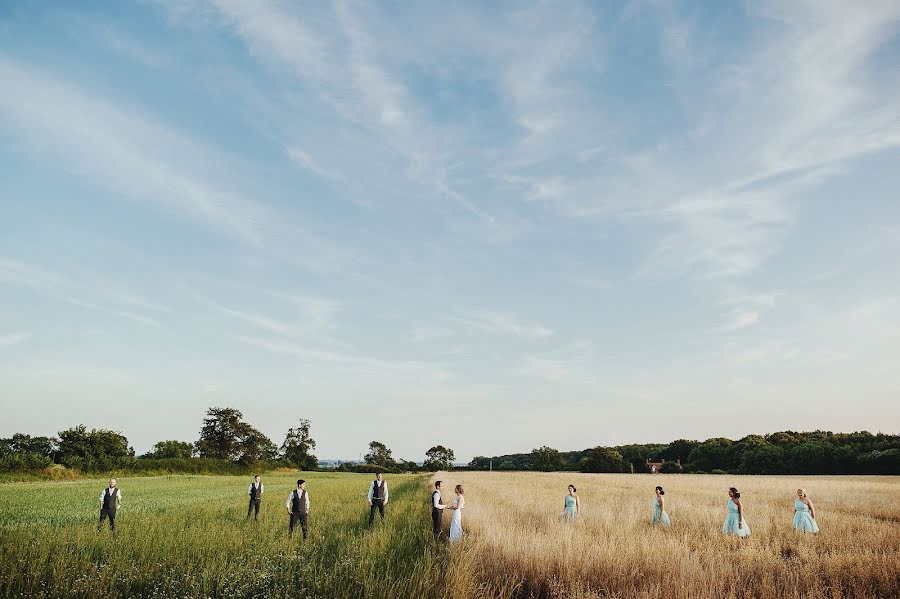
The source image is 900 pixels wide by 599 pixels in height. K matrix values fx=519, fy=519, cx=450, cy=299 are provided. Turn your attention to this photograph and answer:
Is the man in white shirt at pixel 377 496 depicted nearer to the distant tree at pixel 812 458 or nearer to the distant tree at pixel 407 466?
the distant tree at pixel 812 458

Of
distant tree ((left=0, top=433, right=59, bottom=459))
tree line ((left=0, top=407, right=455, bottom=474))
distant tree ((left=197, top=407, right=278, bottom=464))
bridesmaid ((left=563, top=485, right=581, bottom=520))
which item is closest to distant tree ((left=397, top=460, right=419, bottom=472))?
tree line ((left=0, top=407, right=455, bottom=474))

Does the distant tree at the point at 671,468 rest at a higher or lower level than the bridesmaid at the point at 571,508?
lower

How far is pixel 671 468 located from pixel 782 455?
91.5 feet

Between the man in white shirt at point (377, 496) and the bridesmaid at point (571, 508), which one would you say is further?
the bridesmaid at point (571, 508)

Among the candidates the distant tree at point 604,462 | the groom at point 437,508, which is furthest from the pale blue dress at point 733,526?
the distant tree at point 604,462

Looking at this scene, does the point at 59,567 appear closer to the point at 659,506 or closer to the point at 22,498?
the point at 659,506

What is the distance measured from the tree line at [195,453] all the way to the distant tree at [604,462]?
1788 inches

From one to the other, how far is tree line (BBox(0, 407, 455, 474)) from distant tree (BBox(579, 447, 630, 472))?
149ft

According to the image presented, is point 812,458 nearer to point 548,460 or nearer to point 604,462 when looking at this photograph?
point 604,462

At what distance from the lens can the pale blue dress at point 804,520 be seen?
50.8ft

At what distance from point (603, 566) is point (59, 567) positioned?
9.27m

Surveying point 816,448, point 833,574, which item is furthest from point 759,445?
point 833,574

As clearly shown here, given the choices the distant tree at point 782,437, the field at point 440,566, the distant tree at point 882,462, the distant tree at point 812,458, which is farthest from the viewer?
the distant tree at point 782,437

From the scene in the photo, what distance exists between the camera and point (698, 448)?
109188 mm
